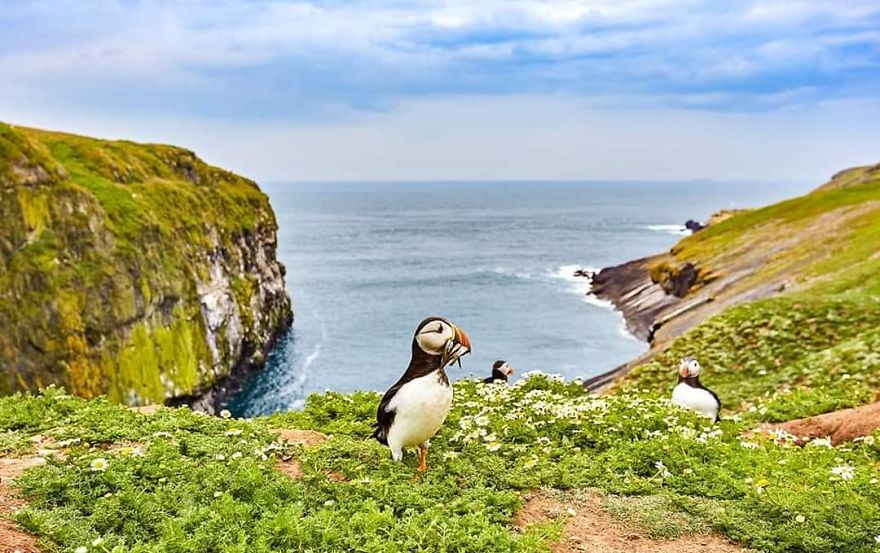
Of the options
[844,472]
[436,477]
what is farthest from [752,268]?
[436,477]

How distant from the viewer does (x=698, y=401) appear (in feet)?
51.5

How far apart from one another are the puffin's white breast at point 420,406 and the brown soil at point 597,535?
1.72m

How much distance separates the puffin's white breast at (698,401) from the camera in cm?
1564

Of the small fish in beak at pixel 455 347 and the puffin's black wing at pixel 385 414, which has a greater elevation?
the small fish in beak at pixel 455 347

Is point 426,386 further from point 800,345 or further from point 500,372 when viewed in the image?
point 800,345

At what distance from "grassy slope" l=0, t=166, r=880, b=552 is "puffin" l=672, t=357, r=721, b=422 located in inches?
17.3

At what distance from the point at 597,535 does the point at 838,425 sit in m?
9.60

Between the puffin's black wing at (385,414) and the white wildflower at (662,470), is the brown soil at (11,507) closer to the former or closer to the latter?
the puffin's black wing at (385,414)

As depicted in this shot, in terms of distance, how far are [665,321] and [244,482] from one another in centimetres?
5152

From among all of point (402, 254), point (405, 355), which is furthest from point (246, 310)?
point (402, 254)

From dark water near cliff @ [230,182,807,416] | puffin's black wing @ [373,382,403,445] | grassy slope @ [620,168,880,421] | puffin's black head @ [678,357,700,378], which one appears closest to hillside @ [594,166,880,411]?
grassy slope @ [620,168,880,421]

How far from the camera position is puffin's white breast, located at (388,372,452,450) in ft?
33.2

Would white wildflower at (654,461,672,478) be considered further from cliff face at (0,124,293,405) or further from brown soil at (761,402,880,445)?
cliff face at (0,124,293,405)

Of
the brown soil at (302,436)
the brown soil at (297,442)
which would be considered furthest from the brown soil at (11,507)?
the brown soil at (302,436)
